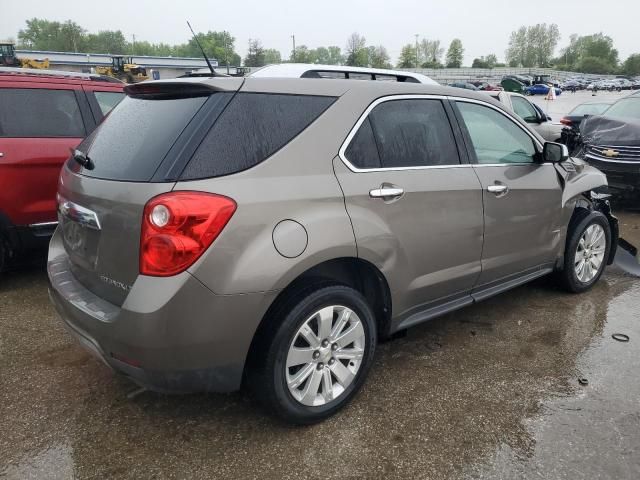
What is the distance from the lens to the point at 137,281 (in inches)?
85.6

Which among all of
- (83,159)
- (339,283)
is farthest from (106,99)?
(339,283)

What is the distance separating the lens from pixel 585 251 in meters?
4.32

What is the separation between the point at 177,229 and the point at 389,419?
4.81 ft

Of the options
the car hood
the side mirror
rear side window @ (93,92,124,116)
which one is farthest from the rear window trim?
the car hood

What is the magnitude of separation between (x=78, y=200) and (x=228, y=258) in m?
0.94

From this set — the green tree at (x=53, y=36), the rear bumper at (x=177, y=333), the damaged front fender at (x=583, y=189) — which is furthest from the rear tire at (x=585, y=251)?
the green tree at (x=53, y=36)

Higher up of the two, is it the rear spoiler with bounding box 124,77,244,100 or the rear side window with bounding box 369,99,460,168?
the rear spoiler with bounding box 124,77,244,100

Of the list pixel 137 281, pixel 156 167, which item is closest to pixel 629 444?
pixel 137 281

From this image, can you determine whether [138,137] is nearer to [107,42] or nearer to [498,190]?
[498,190]

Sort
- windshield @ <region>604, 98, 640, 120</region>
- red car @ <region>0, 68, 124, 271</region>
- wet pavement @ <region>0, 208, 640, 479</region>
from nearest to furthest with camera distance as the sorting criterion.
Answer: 1. wet pavement @ <region>0, 208, 640, 479</region>
2. red car @ <region>0, 68, 124, 271</region>
3. windshield @ <region>604, 98, 640, 120</region>

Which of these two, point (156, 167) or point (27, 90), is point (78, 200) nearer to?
point (156, 167)

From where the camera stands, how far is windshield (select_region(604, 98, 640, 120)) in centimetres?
815

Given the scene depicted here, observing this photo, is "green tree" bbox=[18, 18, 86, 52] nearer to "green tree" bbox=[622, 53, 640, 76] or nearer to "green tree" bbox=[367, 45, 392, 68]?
"green tree" bbox=[367, 45, 392, 68]

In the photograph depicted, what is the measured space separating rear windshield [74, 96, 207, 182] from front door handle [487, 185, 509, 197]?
6.20ft
